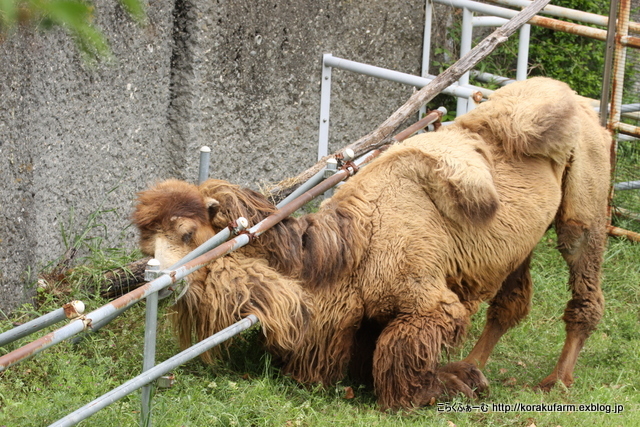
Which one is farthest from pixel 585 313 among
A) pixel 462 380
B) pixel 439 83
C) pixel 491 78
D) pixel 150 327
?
pixel 491 78

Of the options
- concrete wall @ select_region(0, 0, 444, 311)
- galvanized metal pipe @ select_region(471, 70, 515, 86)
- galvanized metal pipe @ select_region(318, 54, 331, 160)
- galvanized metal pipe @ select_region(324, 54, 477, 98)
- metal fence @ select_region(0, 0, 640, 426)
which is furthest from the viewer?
galvanized metal pipe @ select_region(471, 70, 515, 86)

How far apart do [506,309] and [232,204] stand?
2137mm

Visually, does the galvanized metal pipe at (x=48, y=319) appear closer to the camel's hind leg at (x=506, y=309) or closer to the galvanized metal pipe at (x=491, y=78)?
the camel's hind leg at (x=506, y=309)

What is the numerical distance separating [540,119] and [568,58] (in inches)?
182

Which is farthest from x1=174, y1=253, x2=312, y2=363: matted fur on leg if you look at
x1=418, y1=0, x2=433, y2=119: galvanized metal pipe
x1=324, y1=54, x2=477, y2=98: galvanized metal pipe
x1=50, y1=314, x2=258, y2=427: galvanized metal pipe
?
x1=418, y1=0, x2=433, y2=119: galvanized metal pipe

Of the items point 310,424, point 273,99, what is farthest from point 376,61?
point 310,424

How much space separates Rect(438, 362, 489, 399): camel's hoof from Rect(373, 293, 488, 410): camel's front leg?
15 cm

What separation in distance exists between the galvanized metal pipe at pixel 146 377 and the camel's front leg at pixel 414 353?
0.82 metres

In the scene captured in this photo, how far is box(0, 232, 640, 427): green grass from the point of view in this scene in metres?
4.12

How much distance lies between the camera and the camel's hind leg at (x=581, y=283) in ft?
17.7

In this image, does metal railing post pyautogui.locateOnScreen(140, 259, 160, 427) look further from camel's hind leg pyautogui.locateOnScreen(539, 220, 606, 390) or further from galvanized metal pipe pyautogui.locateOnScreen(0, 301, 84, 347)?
camel's hind leg pyautogui.locateOnScreen(539, 220, 606, 390)

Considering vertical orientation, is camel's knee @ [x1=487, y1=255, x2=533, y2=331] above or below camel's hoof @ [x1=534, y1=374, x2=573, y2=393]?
above

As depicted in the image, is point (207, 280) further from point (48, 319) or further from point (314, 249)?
point (48, 319)

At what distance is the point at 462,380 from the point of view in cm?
490
